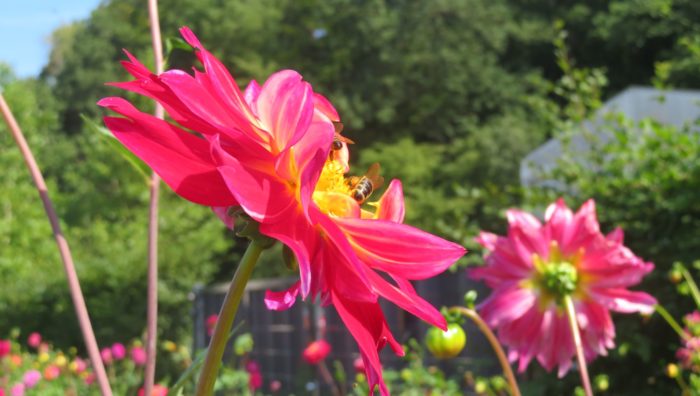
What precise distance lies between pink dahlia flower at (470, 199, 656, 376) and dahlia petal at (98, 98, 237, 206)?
1.04 metres

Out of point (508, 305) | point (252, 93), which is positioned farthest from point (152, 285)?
point (508, 305)

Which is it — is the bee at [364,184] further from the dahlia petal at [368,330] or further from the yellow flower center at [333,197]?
the dahlia petal at [368,330]

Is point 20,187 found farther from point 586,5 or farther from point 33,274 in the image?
point 586,5

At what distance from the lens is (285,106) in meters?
0.58

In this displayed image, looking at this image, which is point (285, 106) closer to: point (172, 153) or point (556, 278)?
point (172, 153)

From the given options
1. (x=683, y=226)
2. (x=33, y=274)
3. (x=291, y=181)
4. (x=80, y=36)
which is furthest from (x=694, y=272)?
(x=80, y=36)

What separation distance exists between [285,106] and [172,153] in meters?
0.09

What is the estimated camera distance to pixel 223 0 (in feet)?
84.5

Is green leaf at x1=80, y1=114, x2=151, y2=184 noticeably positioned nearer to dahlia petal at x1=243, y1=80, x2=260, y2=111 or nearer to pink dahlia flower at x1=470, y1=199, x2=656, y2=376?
dahlia petal at x1=243, y1=80, x2=260, y2=111

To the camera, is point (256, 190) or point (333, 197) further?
point (333, 197)

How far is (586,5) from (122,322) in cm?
1745

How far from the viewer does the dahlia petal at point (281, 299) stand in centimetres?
52

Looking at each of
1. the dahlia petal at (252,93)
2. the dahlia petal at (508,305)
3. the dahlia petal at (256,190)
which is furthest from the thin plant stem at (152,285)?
the dahlia petal at (508,305)

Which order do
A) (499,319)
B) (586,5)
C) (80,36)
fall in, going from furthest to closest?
1. (80,36)
2. (586,5)
3. (499,319)
